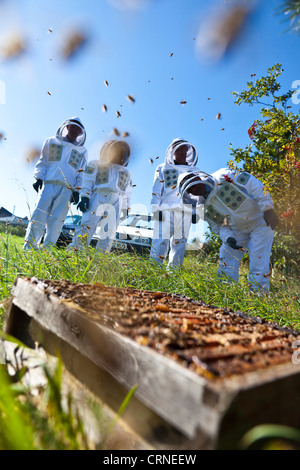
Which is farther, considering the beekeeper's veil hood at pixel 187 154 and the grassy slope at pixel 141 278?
the beekeeper's veil hood at pixel 187 154

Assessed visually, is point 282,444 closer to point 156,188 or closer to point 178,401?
point 178,401

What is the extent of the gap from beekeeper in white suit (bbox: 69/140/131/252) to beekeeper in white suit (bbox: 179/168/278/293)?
241cm

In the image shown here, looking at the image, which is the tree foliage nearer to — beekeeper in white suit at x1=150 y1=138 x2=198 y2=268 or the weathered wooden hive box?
beekeeper in white suit at x1=150 y1=138 x2=198 y2=268

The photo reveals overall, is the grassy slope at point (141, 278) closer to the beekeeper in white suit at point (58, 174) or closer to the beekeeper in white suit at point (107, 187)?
the beekeeper in white suit at point (58, 174)

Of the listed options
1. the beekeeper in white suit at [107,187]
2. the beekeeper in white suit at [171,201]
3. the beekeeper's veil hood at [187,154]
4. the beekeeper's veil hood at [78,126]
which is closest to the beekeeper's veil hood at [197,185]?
the beekeeper in white suit at [171,201]

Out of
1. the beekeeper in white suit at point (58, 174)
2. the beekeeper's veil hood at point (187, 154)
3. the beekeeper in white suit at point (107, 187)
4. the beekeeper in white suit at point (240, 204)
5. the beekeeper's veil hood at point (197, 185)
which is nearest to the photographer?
the beekeeper's veil hood at point (197, 185)

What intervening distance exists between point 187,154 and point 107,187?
188cm

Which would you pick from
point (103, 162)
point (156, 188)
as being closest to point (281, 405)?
point (156, 188)

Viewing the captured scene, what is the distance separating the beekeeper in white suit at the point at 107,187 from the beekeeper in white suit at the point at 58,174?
62cm

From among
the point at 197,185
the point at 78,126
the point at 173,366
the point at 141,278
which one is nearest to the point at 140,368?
the point at 173,366

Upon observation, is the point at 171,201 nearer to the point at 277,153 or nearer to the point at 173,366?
the point at 277,153

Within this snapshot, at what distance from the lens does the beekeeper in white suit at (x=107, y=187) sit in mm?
6719

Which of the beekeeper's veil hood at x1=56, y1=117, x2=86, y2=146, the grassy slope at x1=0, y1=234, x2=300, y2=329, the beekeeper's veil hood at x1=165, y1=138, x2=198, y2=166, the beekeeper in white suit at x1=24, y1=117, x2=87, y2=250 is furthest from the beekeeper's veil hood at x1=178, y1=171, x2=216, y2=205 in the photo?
the beekeeper's veil hood at x1=56, y1=117, x2=86, y2=146
